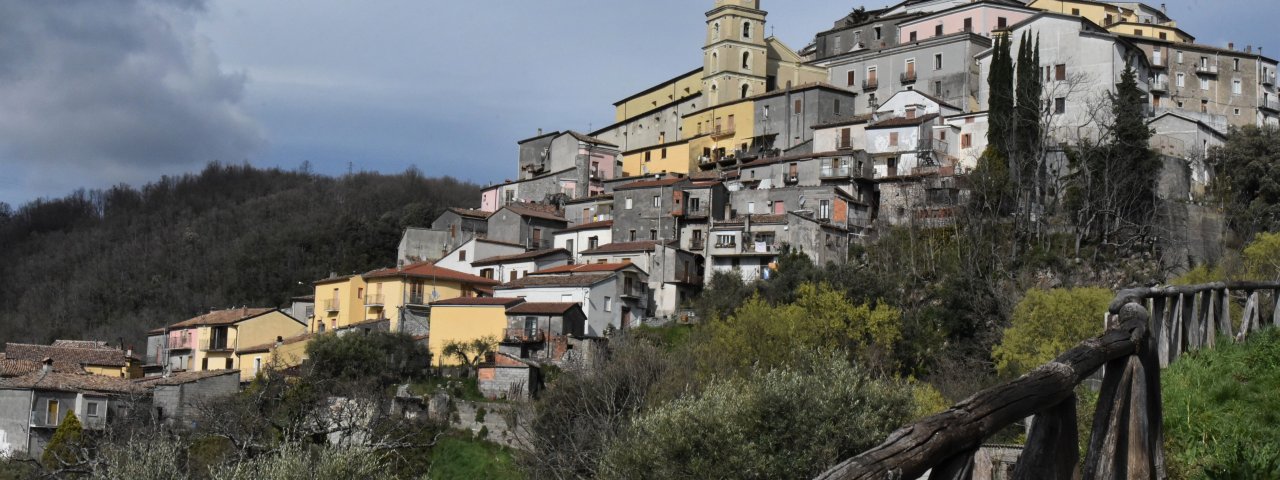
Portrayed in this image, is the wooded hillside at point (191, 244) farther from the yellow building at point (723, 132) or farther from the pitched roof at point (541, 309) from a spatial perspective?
the pitched roof at point (541, 309)

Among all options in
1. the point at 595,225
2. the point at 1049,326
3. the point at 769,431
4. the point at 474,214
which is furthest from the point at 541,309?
the point at 769,431

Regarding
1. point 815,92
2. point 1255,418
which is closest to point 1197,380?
point 1255,418

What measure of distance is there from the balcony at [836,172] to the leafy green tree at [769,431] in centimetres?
4122

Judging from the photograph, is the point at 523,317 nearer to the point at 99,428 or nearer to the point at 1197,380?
the point at 99,428

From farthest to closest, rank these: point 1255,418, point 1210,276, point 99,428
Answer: point 99,428 < point 1210,276 < point 1255,418

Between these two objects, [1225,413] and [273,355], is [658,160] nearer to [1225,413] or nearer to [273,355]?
[273,355]

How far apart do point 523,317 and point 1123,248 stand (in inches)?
1145

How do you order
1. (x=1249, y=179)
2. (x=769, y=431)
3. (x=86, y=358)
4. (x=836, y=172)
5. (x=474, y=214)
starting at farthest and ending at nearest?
(x=474, y=214) < (x=836, y=172) < (x=86, y=358) < (x=1249, y=179) < (x=769, y=431)

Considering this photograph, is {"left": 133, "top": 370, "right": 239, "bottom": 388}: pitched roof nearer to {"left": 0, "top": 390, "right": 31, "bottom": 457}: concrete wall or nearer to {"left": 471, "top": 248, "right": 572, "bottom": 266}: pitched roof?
{"left": 0, "top": 390, "right": 31, "bottom": 457}: concrete wall

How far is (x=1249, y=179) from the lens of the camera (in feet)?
212

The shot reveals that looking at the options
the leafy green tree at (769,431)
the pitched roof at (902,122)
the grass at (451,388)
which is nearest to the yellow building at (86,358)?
Result: the grass at (451,388)

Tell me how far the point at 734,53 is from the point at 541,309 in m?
38.1

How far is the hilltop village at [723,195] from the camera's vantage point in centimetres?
6328

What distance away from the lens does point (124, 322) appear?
106125 mm
